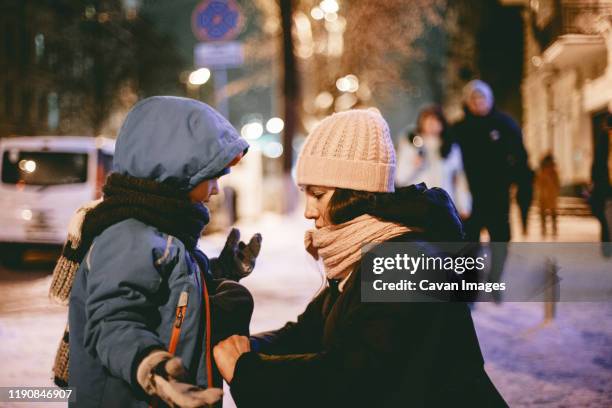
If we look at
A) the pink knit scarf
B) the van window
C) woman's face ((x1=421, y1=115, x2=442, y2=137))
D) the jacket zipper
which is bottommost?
the jacket zipper

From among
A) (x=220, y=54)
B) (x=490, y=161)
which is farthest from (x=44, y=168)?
(x=490, y=161)

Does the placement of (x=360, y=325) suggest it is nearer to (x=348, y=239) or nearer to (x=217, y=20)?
(x=348, y=239)

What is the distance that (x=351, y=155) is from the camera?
85.1 inches

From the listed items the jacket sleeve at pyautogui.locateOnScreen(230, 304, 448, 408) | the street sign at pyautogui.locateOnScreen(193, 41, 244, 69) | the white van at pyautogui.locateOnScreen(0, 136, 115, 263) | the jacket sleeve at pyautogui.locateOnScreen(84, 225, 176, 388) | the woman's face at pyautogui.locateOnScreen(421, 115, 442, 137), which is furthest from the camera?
the street sign at pyautogui.locateOnScreen(193, 41, 244, 69)

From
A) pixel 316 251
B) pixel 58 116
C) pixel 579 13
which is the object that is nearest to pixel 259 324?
pixel 316 251

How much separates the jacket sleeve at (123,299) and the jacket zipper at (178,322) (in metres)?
0.05

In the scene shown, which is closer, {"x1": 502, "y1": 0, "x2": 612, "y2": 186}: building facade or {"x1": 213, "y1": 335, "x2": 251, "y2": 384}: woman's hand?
{"x1": 213, "y1": 335, "x2": 251, "y2": 384}: woman's hand

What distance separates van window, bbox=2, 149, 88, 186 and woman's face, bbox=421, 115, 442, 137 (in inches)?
247

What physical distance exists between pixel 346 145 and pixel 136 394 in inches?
36.2

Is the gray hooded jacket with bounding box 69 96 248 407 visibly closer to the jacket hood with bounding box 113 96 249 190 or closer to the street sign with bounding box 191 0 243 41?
the jacket hood with bounding box 113 96 249 190

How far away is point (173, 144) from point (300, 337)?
29.3 inches

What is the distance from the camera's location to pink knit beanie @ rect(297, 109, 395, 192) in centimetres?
214

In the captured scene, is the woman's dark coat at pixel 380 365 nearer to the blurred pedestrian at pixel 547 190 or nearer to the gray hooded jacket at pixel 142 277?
the gray hooded jacket at pixel 142 277

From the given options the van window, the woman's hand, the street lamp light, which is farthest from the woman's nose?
the street lamp light
